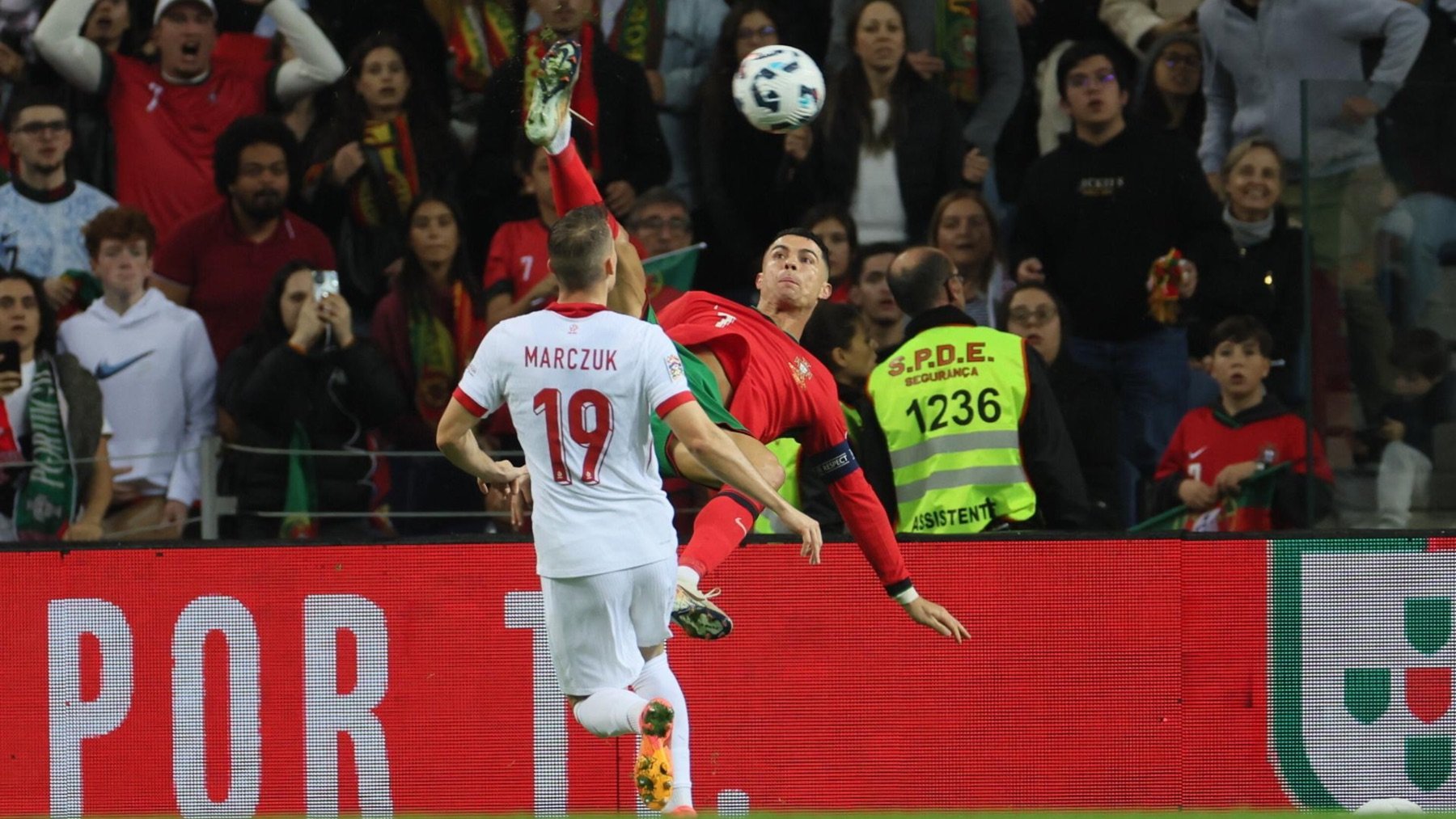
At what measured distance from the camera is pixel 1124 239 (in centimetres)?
1063

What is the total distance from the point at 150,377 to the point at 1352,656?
574cm

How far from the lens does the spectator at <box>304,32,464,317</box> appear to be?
10938 mm

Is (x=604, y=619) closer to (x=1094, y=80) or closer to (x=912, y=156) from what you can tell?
(x=912, y=156)

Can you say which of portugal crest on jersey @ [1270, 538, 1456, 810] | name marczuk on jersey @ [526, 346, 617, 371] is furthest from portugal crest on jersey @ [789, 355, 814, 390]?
portugal crest on jersey @ [1270, 538, 1456, 810]

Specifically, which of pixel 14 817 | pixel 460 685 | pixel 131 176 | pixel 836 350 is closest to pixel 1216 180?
pixel 836 350

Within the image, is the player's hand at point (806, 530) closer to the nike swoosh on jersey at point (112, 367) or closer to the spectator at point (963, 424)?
the spectator at point (963, 424)

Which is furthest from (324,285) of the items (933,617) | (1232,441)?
(1232,441)

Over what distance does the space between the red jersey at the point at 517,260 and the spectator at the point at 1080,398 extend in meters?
2.34

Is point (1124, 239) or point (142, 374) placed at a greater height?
point (1124, 239)

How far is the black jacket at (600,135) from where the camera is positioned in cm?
1077

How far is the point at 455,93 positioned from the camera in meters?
11.3

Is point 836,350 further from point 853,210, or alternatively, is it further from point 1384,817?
point 1384,817

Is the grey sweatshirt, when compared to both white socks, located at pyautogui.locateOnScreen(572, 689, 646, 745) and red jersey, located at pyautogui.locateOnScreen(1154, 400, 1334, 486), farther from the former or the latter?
white socks, located at pyautogui.locateOnScreen(572, 689, 646, 745)

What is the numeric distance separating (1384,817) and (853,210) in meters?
5.00
